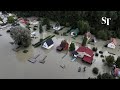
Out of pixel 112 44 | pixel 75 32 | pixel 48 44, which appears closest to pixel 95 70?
pixel 112 44

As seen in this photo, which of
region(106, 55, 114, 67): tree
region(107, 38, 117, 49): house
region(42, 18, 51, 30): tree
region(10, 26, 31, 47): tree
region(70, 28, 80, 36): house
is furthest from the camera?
region(42, 18, 51, 30): tree

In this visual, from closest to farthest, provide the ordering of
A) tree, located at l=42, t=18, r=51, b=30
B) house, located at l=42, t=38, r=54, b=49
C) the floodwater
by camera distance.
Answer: the floodwater
house, located at l=42, t=38, r=54, b=49
tree, located at l=42, t=18, r=51, b=30

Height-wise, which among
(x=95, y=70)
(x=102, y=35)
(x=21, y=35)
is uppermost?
(x=21, y=35)

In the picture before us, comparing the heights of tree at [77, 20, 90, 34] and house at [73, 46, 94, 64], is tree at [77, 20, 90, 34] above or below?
above

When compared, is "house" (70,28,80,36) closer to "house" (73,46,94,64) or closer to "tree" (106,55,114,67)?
"house" (73,46,94,64)

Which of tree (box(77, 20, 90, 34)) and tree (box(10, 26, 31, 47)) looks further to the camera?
tree (box(77, 20, 90, 34))

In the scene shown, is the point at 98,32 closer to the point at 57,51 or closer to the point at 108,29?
the point at 108,29

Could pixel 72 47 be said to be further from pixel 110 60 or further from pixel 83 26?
pixel 83 26

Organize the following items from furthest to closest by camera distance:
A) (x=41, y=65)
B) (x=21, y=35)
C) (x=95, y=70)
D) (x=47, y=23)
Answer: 1. (x=47, y=23)
2. (x=21, y=35)
3. (x=41, y=65)
4. (x=95, y=70)

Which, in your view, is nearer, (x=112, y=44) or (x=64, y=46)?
(x=64, y=46)

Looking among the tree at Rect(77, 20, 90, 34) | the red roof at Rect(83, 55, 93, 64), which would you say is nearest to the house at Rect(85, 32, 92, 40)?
the tree at Rect(77, 20, 90, 34)
